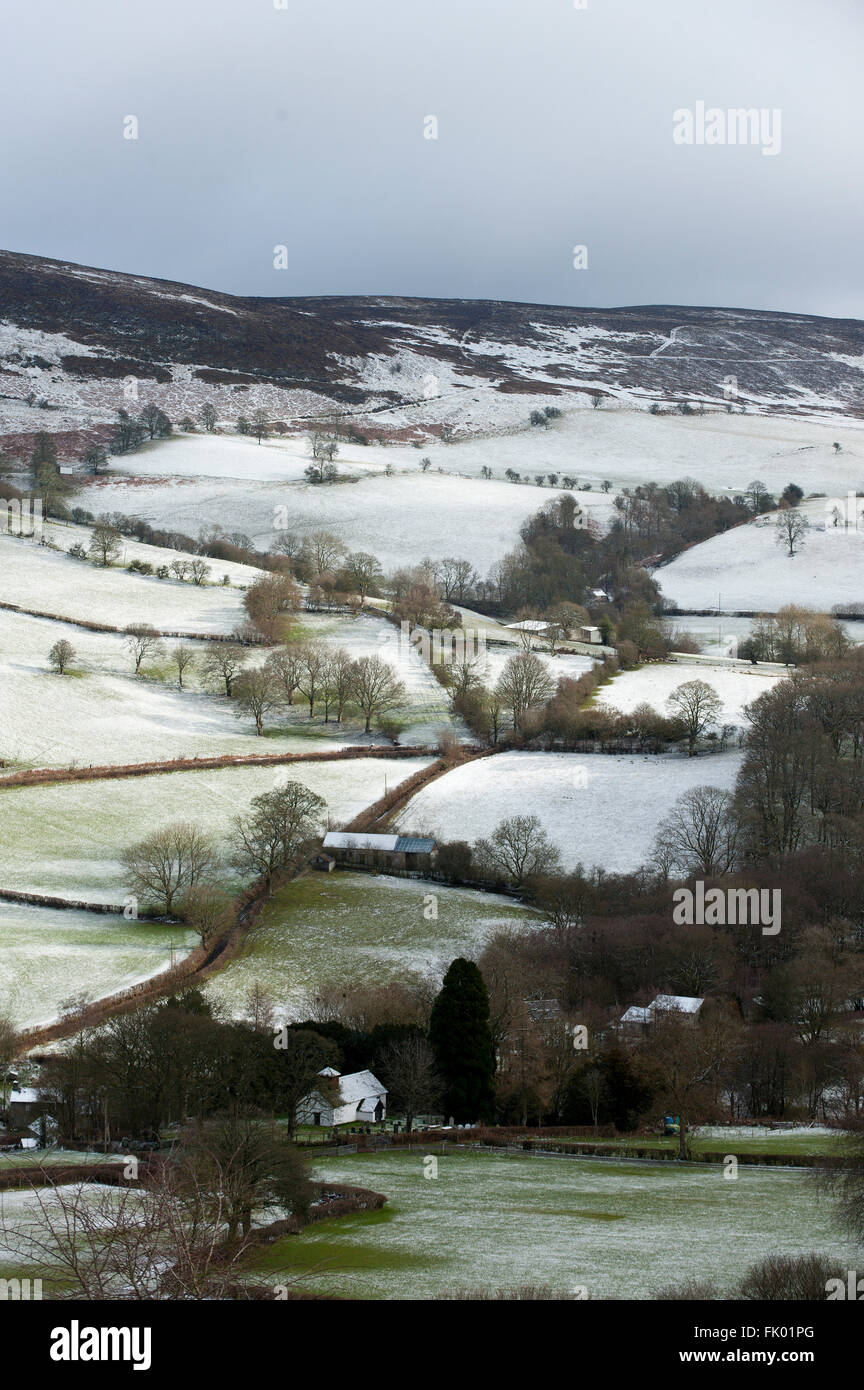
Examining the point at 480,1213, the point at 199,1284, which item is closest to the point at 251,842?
the point at 480,1213

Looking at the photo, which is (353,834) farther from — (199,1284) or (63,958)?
(199,1284)

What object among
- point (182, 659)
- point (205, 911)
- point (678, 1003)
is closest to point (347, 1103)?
point (205, 911)

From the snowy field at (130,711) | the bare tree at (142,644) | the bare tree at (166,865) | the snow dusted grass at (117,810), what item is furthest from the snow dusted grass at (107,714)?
the bare tree at (166,865)

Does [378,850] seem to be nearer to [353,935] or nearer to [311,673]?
[353,935]

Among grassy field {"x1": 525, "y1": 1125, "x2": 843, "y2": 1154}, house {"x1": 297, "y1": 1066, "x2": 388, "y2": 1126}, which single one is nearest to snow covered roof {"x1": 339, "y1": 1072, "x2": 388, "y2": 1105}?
house {"x1": 297, "y1": 1066, "x2": 388, "y2": 1126}

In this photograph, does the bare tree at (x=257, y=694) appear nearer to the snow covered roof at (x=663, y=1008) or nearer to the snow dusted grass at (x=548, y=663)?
the snow dusted grass at (x=548, y=663)

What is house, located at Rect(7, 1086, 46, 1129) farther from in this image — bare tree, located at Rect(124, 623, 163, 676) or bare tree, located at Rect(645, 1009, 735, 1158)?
bare tree, located at Rect(124, 623, 163, 676)
